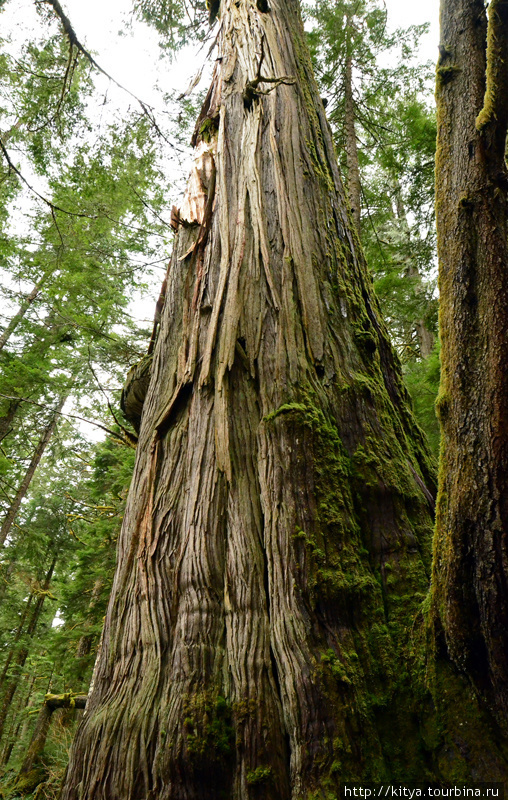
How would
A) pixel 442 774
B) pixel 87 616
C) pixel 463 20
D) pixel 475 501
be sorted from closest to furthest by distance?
pixel 475 501
pixel 442 774
pixel 463 20
pixel 87 616

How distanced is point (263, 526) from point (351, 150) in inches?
250

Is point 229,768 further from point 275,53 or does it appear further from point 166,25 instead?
point 166,25

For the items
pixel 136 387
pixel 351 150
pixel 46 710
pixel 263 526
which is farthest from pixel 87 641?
pixel 351 150

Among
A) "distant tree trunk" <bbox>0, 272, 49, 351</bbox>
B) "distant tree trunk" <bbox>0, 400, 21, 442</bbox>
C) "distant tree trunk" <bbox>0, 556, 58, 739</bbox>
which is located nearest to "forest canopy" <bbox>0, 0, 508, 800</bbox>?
"distant tree trunk" <bbox>0, 272, 49, 351</bbox>

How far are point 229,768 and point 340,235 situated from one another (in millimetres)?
2961

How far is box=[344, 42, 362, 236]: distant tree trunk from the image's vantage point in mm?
6168

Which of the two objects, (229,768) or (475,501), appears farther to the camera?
(229,768)

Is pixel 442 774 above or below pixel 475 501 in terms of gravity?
below

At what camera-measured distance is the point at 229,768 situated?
5.17ft

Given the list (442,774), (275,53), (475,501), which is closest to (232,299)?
(475,501)

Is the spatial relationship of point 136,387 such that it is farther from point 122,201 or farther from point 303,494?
point 122,201

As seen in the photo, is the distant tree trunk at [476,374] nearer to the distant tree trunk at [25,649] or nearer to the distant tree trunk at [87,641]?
the distant tree trunk at [87,641]

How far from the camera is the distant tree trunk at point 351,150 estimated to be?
6.17 metres

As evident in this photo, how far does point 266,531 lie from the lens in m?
1.99
